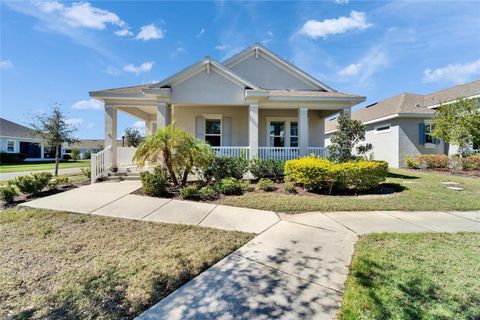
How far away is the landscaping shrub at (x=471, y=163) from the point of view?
13.2 meters

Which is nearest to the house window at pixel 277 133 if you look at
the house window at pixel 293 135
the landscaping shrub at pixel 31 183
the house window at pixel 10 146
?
the house window at pixel 293 135

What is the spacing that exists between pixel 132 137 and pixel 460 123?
25864mm

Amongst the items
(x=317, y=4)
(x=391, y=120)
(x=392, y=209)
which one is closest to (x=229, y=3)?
(x=317, y=4)

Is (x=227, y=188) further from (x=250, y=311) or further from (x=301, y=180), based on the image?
(x=250, y=311)

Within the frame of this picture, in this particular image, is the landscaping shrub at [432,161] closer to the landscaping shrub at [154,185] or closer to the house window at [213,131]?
the house window at [213,131]

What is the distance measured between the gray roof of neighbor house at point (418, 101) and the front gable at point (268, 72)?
6105 mm

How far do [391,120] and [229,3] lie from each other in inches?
583

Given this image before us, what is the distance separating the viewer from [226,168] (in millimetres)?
9484

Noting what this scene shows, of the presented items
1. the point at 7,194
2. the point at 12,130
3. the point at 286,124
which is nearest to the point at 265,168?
the point at 286,124

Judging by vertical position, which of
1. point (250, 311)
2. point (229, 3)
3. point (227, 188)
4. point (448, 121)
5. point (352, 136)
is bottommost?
point (250, 311)

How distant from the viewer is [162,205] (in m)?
6.59

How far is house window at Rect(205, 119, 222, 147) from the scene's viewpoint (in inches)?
507

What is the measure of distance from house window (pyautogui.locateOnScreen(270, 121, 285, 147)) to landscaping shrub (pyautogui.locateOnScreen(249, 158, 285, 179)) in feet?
11.8

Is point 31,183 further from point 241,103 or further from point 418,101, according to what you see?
point 418,101
